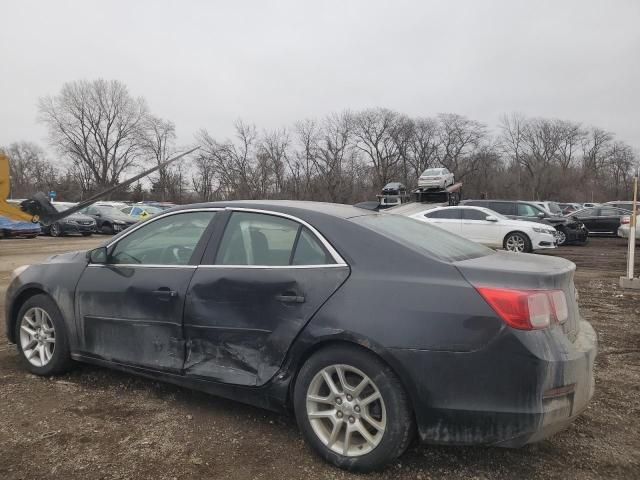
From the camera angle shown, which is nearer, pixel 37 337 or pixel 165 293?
pixel 165 293

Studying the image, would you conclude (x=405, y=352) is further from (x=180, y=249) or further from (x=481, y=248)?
(x=180, y=249)

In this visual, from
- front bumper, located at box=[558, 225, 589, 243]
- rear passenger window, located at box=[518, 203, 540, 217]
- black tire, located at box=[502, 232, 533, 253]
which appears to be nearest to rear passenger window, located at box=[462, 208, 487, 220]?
black tire, located at box=[502, 232, 533, 253]

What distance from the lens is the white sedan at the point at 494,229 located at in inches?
585

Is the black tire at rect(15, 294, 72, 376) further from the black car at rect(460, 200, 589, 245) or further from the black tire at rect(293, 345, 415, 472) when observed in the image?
the black car at rect(460, 200, 589, 245)

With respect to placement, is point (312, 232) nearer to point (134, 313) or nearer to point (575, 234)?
point (134, 313)

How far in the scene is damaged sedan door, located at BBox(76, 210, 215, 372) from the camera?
3.42 meters

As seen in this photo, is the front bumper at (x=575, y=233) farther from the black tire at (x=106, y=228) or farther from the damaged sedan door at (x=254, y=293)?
the black tire at (x=106, y=228)

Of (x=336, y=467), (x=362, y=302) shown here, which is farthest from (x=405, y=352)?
(x=336, y=467)

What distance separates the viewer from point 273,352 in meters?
3.00

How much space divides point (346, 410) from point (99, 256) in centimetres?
234

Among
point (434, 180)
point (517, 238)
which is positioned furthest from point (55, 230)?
point (434, 180)

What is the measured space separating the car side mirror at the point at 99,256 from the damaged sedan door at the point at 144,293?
0.03m

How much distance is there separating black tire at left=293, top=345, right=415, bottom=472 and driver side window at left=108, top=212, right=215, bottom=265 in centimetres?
126

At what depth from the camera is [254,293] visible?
3090 mm
